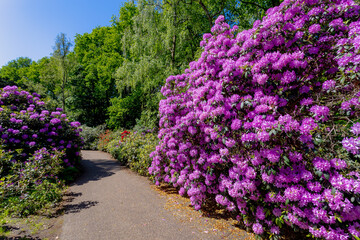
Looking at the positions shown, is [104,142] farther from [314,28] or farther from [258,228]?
[314,28]

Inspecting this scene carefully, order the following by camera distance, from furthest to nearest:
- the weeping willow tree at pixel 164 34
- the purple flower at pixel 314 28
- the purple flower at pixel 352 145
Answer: the weeping willow tree at pixel 164 34 < the purple flower at pixel 314 28 < the purple flower at pixel 352 145

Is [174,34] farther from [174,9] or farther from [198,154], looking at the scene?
[198,154]

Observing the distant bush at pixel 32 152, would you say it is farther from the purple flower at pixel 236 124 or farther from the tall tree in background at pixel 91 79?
the tall tree in background at pixel 91 79

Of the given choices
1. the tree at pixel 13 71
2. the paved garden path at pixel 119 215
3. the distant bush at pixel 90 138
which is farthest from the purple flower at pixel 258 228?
the tree at pixel 13 71

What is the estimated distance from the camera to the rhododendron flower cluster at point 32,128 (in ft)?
17.8

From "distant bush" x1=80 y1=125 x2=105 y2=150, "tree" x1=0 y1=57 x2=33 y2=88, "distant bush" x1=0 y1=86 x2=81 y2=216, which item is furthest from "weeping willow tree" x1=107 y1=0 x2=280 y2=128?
"tree" x1=0 y1=57 x2=33 y2=88

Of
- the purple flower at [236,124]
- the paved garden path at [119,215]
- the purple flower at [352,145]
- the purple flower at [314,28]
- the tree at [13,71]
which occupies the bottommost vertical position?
the paved garden path at [119,215]

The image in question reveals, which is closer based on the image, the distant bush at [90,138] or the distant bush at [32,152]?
the distant bush at [32,152]

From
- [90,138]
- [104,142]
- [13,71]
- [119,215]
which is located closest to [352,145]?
[119,215]

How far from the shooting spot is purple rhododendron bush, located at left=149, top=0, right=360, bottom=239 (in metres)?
2.09

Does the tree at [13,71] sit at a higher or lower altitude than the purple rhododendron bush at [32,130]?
higher

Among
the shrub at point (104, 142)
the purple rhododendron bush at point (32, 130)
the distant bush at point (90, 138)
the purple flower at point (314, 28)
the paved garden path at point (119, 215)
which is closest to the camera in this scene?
the purple flower at point (314, 28)

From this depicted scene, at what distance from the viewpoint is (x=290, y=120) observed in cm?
229

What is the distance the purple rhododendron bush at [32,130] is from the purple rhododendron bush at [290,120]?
493cm
